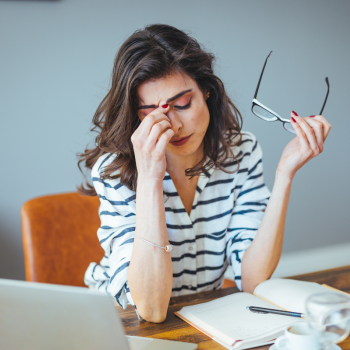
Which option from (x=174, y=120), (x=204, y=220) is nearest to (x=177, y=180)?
(x=204, y=220)

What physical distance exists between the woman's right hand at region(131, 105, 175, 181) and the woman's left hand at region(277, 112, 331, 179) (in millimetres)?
349

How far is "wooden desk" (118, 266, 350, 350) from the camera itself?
755 mm

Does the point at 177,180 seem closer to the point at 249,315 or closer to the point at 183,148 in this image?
the point at 183,148

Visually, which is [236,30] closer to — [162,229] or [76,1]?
[76,1]

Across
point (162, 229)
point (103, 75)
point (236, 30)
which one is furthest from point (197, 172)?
point (236, 30)

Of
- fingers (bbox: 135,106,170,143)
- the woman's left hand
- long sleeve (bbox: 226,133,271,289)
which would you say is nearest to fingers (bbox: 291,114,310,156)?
the woman's left hand

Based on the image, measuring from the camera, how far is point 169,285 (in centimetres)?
92

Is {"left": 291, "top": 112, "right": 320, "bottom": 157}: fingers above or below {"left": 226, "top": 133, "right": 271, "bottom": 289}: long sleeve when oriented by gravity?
above

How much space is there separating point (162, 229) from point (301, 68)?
76.9 inches

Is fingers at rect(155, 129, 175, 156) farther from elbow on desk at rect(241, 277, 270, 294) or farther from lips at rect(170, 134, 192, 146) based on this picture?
elbow on desk at rect(241, 277, 270, 294)

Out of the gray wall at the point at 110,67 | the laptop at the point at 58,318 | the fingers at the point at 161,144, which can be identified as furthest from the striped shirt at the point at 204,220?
the gray wall at the point at 110,67

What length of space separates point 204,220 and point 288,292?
1.27 ft

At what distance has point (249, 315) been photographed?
0.81 metres

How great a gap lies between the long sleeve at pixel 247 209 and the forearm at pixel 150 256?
1.03 feet
